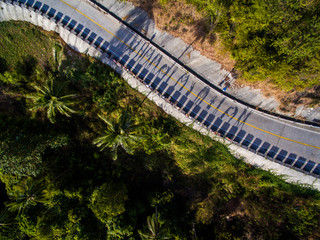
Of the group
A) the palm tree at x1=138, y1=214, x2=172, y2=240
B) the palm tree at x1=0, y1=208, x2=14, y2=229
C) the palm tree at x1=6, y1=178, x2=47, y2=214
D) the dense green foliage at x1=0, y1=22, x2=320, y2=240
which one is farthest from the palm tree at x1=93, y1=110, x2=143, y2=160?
the palm tree at x1=0, y1=208, x2=14, y2=229

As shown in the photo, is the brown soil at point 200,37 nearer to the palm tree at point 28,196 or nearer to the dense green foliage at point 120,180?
the dense green foliage at point 120,180

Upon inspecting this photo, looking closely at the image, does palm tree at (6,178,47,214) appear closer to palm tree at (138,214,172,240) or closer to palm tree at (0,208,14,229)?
palm tree at (0,208,14,229)

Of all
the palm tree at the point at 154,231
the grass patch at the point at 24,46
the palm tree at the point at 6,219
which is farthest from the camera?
the grass patch at the point at 24,46

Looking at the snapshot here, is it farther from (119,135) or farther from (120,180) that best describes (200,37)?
(120,180)

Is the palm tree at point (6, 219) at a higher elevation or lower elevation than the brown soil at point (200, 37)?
lower

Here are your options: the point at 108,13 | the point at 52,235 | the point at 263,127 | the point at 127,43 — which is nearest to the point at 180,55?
the point at 127,43

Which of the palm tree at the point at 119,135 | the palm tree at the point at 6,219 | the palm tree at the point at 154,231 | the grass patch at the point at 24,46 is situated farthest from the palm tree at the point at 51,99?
the palm tree at the point at 154,231

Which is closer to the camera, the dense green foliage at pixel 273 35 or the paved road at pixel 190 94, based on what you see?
the dense green foliage at pixel 273 35
